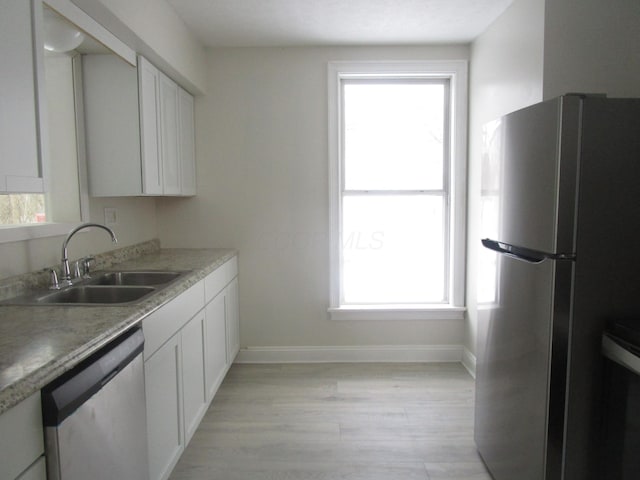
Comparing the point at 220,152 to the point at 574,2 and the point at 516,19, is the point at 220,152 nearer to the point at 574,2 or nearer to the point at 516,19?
the point at 516,19

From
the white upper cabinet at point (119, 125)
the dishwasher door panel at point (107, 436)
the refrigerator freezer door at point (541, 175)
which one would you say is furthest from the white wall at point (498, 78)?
the white upper cabinet at point (119, 125)

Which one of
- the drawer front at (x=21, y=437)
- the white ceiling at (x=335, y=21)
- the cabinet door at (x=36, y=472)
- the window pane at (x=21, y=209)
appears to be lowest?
the cabinet door at (x=36, y=472)

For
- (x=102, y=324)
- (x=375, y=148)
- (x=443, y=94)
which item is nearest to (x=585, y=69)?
(x=443, y=94)

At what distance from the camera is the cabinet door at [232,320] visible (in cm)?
304

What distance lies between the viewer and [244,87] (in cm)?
329

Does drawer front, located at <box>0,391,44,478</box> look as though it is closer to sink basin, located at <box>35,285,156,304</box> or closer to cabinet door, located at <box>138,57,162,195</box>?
sink basin, located at <box>35,285,156,304</box>

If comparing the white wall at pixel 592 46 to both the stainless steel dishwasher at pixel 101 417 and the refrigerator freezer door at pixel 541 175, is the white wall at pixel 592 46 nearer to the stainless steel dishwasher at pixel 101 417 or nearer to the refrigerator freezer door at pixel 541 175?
the refrigerator freezer door at pixel 541 175

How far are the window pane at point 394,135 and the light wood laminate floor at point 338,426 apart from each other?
1.51 m

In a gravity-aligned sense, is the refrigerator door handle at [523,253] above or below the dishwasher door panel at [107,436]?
above

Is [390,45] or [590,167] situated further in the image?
[390,45]

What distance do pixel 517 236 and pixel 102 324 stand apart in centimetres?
160

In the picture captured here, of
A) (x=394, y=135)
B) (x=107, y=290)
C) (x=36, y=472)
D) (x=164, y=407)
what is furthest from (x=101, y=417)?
(x=394, y=135)

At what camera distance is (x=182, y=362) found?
2053 mm

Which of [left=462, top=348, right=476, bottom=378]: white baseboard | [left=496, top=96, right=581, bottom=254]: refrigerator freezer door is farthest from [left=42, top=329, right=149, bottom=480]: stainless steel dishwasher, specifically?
[left=462, top=348, right=476, bottom=378]: white baseboard
